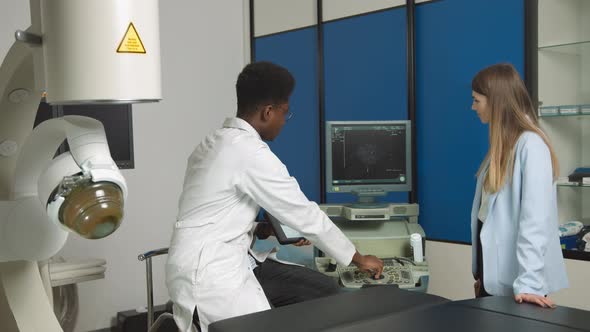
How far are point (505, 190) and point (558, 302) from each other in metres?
1.23

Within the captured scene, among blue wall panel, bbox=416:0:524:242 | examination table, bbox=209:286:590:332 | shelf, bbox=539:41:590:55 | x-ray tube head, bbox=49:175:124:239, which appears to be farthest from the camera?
blue wall panel, bbox=416:0:524:242

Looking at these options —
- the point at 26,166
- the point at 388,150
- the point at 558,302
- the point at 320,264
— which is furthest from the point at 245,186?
the point at 558,302

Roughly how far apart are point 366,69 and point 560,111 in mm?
1346

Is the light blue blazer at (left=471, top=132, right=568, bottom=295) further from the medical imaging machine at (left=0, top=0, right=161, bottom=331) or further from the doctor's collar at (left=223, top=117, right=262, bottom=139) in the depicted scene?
the medical imaging machine at (left=0, top=0, right=161, bottom=331)

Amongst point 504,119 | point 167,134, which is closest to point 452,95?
point 504,119

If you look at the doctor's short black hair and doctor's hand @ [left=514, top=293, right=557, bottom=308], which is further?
the doctor's short black hair

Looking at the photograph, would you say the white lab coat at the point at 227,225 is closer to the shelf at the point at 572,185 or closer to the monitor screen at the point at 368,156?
the monitor screen at the point at 368,156

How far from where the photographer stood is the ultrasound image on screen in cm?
318

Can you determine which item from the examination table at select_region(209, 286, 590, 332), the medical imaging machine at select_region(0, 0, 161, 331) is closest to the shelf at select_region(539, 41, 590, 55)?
the examination table at select_region(209, 286, 590, 332)

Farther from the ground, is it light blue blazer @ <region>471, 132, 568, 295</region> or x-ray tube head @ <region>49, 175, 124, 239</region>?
x-ray tube head @ <region>49, 175, 124, 239</region>

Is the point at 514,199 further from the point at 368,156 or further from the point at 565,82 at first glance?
the point at 565,82

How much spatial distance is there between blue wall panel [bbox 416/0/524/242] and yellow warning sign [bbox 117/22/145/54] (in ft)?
8.40

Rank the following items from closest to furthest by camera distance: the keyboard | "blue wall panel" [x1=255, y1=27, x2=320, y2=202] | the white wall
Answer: the keyboard, the white wall, "blue wall panel" [x1=255, y1=27, x2=320, y2=202]

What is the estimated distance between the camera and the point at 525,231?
2.04m
